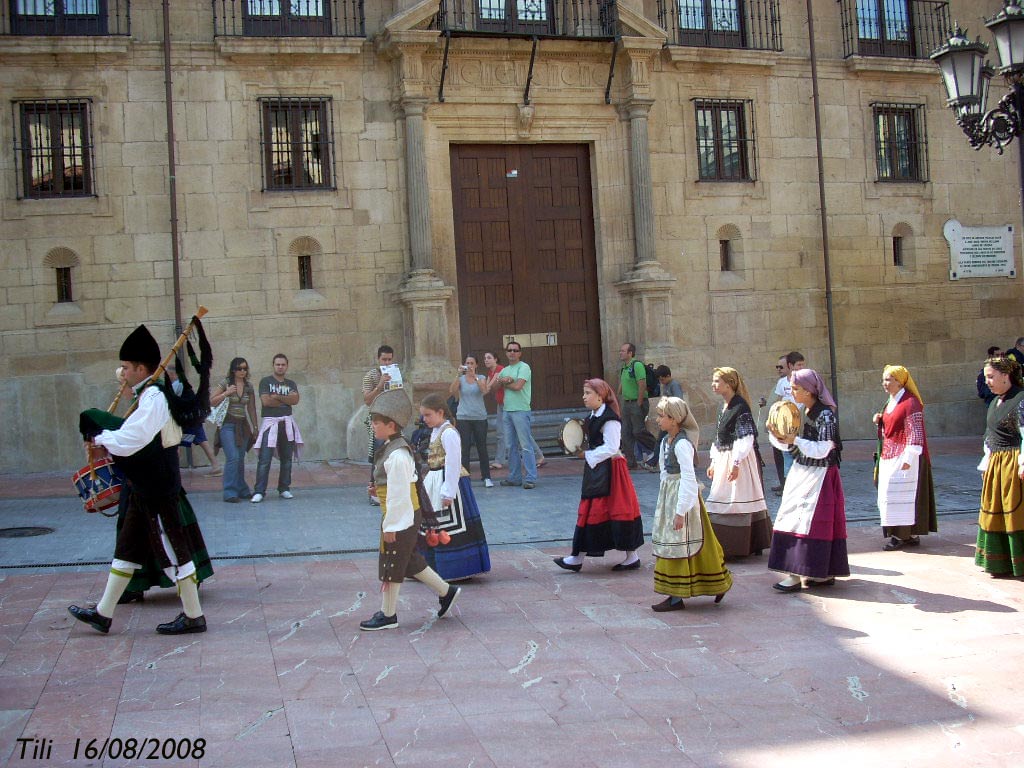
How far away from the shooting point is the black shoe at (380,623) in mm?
6953

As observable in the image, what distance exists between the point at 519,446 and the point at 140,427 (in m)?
7.46

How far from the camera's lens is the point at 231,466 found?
12461 mm

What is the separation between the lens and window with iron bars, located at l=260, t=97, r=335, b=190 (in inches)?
640

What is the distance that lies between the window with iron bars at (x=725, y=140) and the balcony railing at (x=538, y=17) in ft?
7.00

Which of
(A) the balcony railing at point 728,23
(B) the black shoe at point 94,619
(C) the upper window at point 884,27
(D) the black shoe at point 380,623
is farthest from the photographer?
(C) the upper window at point 884,27

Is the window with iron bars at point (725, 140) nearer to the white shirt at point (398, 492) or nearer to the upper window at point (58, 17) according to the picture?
the upper window at point (58, 17)

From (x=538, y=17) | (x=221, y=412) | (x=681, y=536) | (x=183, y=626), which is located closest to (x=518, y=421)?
(x=221, y=412)

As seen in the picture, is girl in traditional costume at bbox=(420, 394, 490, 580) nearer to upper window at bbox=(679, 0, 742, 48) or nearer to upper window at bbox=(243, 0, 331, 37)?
upper window at bbox=(243, 0, 331, 37)

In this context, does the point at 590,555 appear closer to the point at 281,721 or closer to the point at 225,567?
the point at 225,567

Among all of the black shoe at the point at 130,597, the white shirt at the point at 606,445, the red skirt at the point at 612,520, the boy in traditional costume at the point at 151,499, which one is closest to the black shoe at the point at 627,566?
the red skirt at the point at 612,520

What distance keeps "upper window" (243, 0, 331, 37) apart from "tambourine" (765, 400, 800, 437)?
1128 cm

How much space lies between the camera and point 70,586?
8297 mm

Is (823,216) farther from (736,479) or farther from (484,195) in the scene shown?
(736,479)

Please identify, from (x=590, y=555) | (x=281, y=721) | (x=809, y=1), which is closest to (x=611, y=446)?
(x=590, y=555)
